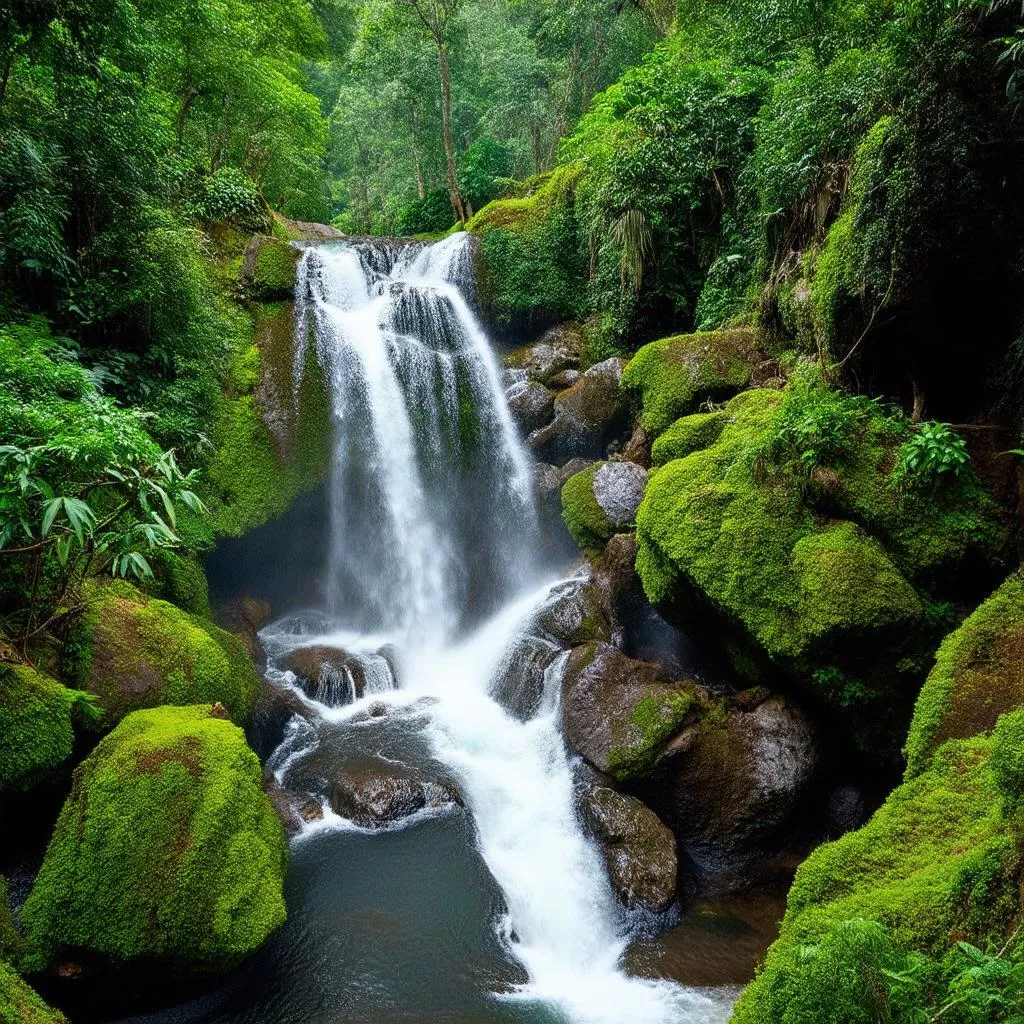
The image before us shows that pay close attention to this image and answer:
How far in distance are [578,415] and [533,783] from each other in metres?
6.02

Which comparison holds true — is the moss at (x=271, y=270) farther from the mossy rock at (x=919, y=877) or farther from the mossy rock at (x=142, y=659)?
the mossy rock at (x=919, y=877)

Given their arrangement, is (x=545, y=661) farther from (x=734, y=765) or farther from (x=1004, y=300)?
(x=1004, y=300)

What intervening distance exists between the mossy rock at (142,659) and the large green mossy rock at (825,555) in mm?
4349

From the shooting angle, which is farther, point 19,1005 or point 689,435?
point 689,435

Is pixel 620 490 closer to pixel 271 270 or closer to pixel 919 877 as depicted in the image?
pixel 919 877

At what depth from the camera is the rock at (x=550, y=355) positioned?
11891 millimetres

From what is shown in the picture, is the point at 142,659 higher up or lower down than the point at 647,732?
higher up

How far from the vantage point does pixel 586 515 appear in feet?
27.8

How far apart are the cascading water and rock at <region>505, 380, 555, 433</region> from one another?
0.30 m

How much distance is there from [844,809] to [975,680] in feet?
8.33

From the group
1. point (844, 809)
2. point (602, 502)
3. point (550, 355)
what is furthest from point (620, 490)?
point (550, 355)

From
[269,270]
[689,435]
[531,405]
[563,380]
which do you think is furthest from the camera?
[563,380]

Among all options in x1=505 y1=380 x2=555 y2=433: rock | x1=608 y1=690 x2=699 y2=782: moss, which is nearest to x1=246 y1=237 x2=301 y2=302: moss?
x1=505 y1=380 x2=555 y2=433: rock

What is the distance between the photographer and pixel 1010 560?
16.0 ft
